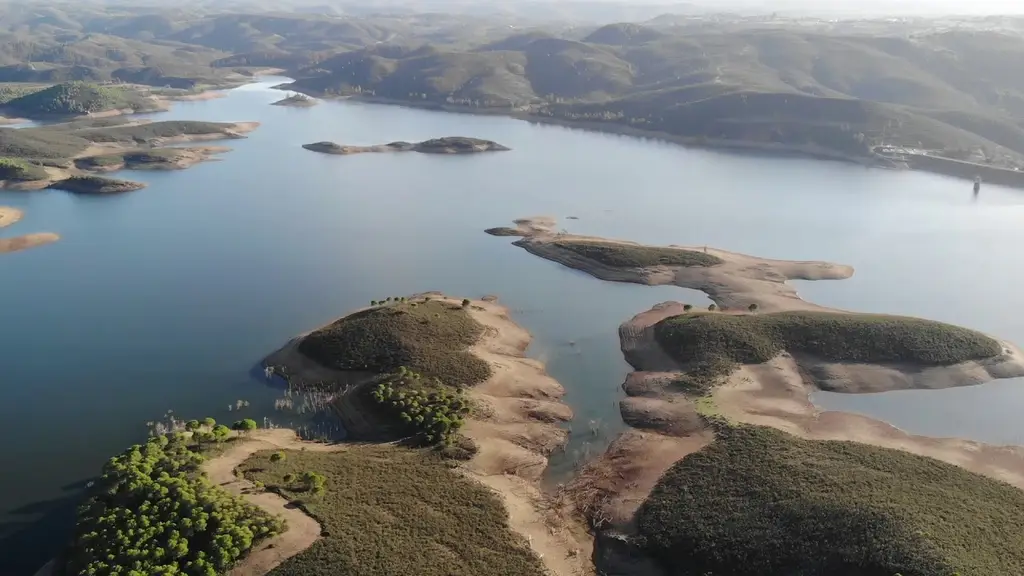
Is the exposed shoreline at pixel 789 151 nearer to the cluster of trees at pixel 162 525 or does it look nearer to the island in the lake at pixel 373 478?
the island in the lake at pixel 373 478

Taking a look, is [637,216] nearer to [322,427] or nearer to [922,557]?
[322,427]

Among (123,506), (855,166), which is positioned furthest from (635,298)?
(855,166)

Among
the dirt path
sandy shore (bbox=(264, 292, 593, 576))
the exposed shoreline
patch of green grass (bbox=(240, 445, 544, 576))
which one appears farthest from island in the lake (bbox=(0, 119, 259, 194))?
the exposed shoreline

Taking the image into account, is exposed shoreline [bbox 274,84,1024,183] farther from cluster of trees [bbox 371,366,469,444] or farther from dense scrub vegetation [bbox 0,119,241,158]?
cluster of trees [bbox 371,366,469,444]

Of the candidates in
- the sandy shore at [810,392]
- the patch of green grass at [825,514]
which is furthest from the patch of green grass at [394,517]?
the sandy shore at [810,392]

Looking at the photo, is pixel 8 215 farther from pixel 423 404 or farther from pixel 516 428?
pixel 516 428

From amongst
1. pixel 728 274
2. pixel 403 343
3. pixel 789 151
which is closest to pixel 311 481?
pixel 403 343
